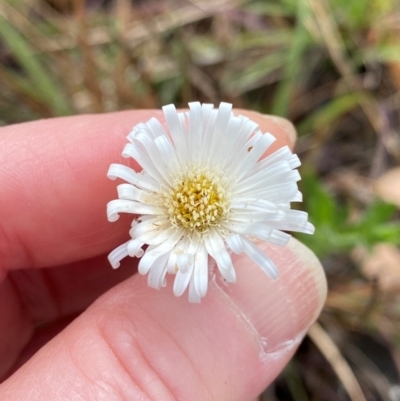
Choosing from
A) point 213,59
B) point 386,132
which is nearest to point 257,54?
point 213,59

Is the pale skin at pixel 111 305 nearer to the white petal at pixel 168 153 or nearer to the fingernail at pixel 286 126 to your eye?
the fingernail at pixel 286 126

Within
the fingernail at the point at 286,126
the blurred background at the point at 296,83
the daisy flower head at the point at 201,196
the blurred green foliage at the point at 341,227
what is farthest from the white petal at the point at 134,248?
the blurred background at the point at 296,83

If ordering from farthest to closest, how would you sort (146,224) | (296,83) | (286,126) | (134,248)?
(296,83)
(286,126)
(146,224)
(134,248)

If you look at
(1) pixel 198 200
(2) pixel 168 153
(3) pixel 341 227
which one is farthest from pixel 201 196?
(3) pixel 341 227

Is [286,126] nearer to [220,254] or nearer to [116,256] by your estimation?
[220,254]

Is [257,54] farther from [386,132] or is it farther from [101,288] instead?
[101,288]
